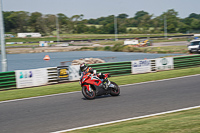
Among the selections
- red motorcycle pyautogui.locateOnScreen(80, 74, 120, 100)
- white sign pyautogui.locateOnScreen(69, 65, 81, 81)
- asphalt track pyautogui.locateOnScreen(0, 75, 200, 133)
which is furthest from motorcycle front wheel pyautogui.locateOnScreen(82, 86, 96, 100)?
white sign pyautogui.locateOnScreen(69, 65, 81, 81)

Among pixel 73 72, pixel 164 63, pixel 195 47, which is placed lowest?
pixel 73 72

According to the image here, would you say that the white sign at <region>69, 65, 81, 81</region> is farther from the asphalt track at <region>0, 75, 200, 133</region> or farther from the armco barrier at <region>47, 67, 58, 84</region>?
the asphalt track at <region>0, 75, 200, 133</region>

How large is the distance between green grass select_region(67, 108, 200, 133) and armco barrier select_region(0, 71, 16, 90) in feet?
30.8

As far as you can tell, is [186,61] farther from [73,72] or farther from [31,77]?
[31,77]

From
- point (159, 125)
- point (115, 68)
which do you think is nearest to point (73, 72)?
point (115, 68)

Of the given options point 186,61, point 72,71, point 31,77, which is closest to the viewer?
point 31,77

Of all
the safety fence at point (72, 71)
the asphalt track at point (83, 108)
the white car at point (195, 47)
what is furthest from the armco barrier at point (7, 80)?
the white car at point (195, 47)

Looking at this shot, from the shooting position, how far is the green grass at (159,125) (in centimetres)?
634

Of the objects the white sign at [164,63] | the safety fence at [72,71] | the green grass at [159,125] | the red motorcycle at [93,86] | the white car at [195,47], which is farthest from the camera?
the white car at [195,47]

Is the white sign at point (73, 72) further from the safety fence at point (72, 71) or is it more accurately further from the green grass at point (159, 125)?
the green grass at point (159, 125)

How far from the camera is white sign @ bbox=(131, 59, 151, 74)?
19312mm

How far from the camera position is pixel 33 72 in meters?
15.7

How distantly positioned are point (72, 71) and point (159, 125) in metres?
10.9

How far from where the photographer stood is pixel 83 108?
9531mm
